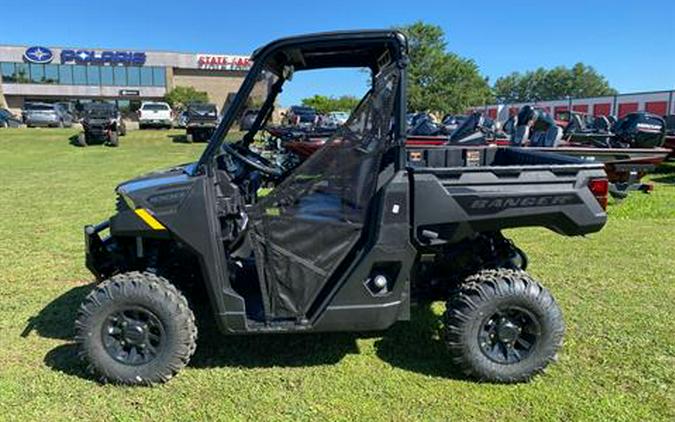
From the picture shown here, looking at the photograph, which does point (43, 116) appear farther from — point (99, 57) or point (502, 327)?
point (502, 327)

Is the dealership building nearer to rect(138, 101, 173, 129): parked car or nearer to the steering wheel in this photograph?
rect(138, 101, 173, 129): parked car

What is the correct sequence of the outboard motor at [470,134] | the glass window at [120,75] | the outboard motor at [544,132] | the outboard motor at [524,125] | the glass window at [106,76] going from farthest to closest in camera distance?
1. the glass window at [120,75]
2. the glass window at [106,76]
3. the outboard motor at [524,125]
4. the outboard motor at [544,132]
5. the outboard motor at [470,134]

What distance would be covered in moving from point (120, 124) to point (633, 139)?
20.2 meters

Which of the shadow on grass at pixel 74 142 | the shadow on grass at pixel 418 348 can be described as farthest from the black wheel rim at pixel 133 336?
the shadow on grass at pixel 74 142

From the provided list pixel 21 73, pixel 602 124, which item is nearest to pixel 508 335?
pixel 602 124

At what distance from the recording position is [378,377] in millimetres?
3387

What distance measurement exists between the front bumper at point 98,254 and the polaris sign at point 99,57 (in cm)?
6445

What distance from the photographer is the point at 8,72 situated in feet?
201

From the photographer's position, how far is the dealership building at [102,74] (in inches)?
2404

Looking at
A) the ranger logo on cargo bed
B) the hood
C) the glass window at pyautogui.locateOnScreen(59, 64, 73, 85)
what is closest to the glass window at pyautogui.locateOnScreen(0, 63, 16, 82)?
the glass window at pyautogui.locateOnScreen(59, 64, 73, 85)

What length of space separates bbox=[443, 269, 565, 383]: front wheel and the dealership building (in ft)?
196

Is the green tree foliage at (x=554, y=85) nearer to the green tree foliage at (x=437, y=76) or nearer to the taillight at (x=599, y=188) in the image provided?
the green tree foliage at (x=437, y=76)

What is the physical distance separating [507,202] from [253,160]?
64.9 inches

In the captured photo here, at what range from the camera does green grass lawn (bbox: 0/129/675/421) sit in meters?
3.04
